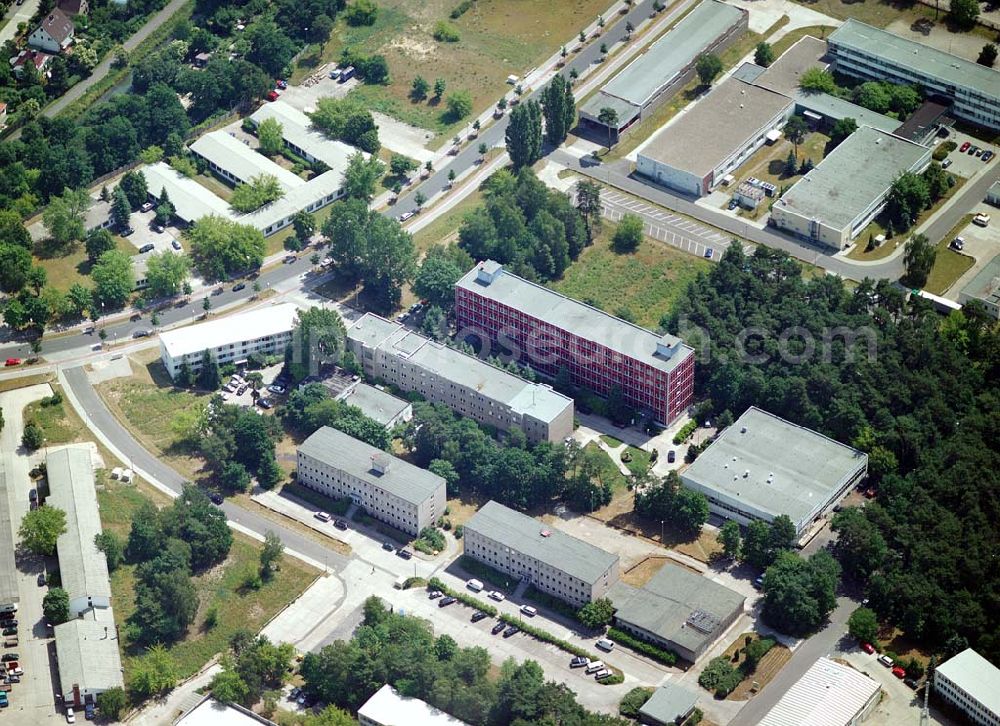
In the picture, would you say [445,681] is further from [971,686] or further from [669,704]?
[971,686]

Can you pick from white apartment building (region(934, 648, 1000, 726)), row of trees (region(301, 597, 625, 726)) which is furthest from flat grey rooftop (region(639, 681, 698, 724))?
white apartment building (region(934, 648, 1000, 726))

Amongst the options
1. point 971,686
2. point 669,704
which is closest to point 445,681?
point 669,704

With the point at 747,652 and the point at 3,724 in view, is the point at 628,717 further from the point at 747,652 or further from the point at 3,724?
the point at 3,724

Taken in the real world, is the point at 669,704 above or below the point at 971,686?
below

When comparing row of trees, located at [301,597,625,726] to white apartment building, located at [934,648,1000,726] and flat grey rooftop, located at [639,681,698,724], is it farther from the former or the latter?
white apartment building, located at [934,648,1000,726]

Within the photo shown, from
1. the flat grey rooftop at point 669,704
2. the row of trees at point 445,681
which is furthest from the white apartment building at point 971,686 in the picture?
the row of trees at point 445,681

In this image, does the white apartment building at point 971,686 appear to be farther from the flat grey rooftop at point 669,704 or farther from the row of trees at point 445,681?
the row of trees at point 445,681
